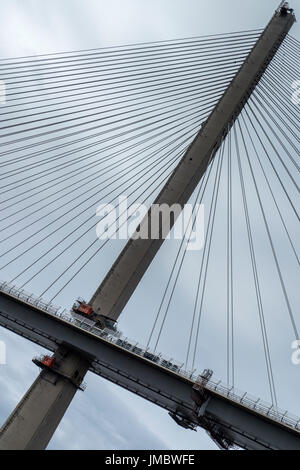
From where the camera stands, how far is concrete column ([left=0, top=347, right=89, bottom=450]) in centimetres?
3278

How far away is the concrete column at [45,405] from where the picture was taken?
32781 mm

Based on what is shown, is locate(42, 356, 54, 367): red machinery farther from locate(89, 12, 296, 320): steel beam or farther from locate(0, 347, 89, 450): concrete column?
locate(89, 12, 296, 320): steel beam

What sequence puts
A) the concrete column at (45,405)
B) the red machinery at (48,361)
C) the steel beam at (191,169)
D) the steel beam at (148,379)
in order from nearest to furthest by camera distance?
1. the steel beam at (148,379)
2. the concrete column at (45,405)
3. the red machinery at (48,361)
4. the steel beam at (191,169)

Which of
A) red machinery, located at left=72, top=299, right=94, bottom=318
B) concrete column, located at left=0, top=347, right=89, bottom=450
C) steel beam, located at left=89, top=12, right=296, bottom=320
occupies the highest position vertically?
steel beam, located at left=89, top=12, right=296, bottom=320

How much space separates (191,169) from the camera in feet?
138

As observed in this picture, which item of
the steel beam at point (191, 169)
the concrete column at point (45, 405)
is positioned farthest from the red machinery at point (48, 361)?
the steel beam at point (191, 169)

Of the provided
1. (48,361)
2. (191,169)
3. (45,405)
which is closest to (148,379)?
(45,405)

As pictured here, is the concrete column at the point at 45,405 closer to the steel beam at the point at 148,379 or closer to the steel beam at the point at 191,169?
the steel beam at the point at 148,379

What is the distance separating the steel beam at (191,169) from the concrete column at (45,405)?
4334mm

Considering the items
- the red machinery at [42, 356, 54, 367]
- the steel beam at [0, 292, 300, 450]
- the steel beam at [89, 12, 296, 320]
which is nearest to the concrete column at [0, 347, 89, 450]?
the red machinery at [42, 356, 54, 367]

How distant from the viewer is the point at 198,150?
4238cm

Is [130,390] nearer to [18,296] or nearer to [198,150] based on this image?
[18,296]

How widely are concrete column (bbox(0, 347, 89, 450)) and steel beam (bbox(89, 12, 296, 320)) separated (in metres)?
4.33
